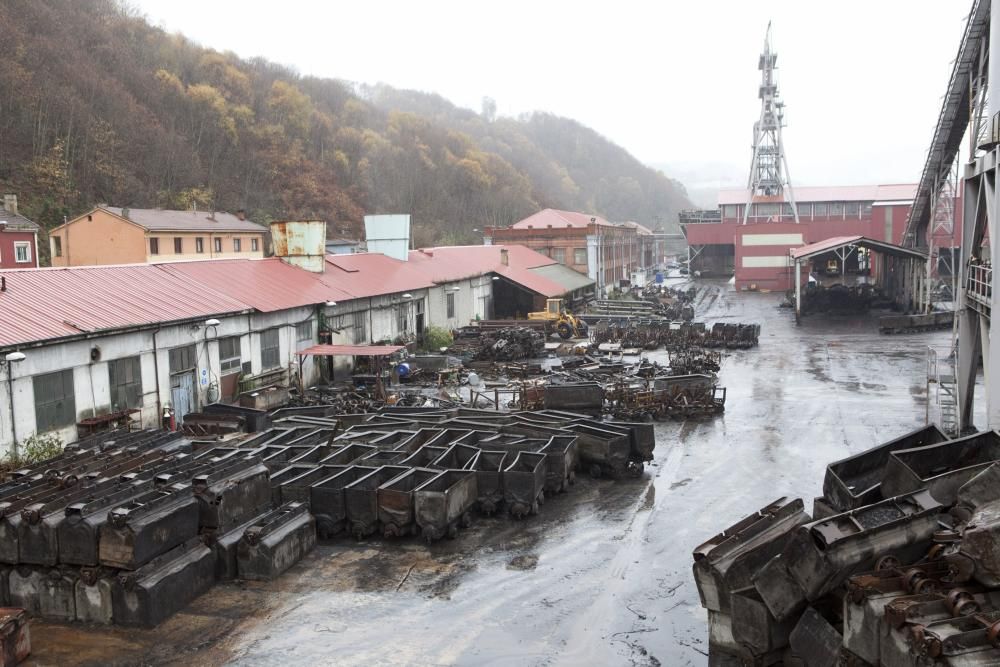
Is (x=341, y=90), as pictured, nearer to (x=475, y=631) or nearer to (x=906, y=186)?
(x=906, y=186)

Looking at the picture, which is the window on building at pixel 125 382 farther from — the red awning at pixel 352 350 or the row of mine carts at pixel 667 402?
the row of mine carts at pixel 667 402

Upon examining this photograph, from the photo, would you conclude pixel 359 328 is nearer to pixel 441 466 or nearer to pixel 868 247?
pixel 441 466

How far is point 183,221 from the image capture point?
51812 mm

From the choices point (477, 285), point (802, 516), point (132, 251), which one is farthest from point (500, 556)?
point (132, 251)

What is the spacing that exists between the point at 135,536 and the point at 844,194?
8884 centimetres

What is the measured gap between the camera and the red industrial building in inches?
2803

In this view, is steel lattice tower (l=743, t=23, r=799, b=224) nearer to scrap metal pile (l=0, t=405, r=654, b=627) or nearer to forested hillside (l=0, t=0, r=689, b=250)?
forested hillside (l=0, t=0, r=689, b=250)

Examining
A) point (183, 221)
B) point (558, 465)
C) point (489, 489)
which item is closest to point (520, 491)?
point (489, 489)

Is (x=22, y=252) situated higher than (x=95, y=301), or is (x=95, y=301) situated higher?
(x=22, y=252)

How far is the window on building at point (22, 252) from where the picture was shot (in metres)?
42.1

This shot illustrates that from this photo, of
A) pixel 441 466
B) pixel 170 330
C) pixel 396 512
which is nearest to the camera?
pixel 396 512

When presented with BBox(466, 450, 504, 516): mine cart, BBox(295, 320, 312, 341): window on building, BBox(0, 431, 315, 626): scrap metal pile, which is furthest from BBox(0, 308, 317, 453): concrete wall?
BBox(466, 450, 504, 516): mine cart

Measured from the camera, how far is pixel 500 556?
45.4 ft

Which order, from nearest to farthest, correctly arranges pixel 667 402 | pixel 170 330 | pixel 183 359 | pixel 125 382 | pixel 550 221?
pixel 125 382 < pixel 170 330 < pixel 183 359 < pixel 667 402 < pixel 550 221
